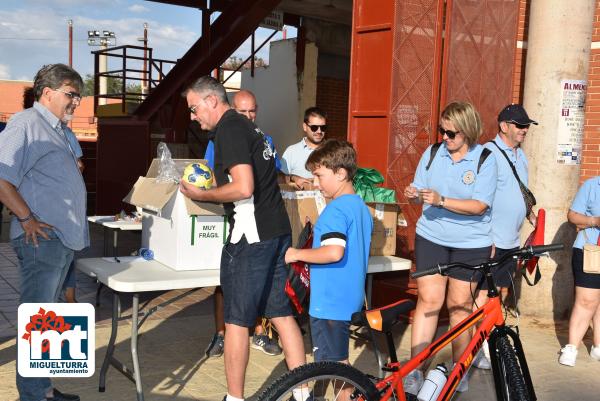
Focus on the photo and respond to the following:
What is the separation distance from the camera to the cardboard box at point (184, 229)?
14.3 ft

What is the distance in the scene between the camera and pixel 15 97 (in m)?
56.1

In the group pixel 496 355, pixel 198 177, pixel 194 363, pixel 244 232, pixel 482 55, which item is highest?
pixel 482 55

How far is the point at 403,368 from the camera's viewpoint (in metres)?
3.06

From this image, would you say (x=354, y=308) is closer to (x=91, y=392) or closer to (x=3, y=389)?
(x=91, y=392)

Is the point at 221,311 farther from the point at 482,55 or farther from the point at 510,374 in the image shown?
the point at 482,55

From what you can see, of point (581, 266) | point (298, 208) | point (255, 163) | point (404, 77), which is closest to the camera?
point (255, 163)

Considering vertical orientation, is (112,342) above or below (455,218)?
below

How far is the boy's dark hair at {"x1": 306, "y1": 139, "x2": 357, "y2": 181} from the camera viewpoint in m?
3.45

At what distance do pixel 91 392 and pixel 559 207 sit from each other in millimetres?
4838

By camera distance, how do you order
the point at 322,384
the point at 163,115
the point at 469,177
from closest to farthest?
the point at 322,384 → the point at 469,177 → the point at 163,115

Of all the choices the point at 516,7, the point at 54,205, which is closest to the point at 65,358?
the point at 54,205

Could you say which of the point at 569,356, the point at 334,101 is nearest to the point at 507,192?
the point at 569,356

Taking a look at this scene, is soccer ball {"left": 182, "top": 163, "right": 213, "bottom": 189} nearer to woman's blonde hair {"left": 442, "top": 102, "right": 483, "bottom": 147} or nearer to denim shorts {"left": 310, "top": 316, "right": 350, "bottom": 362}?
denim shorts {"left": 310, "top": 316, "right": 350, "bottom": 362}

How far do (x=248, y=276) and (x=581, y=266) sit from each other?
3031mm
